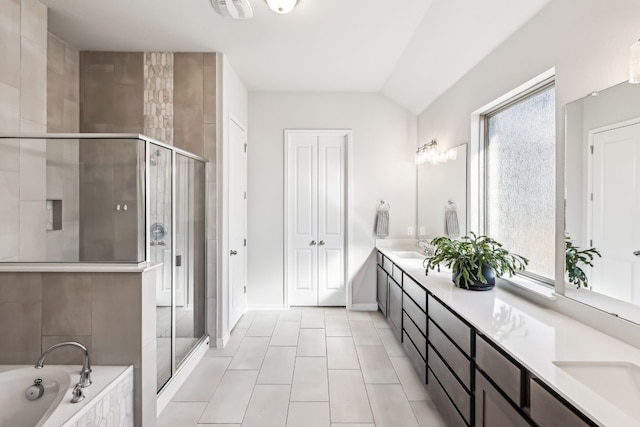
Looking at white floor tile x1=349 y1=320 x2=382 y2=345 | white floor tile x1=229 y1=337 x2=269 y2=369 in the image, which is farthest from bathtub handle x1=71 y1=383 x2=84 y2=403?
white floor tile x1=349 y1=320 x2=382 y2=345

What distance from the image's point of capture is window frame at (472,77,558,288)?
2113mm

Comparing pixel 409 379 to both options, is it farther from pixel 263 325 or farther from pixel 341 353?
pixel 263 325

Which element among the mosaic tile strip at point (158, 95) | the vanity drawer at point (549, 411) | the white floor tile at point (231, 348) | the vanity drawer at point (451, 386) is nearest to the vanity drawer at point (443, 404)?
the vanity drawer at point (451, 386)

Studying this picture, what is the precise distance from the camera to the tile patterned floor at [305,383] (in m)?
2.20

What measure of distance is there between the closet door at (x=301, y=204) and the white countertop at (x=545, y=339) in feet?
7.51

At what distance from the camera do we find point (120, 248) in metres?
2.06

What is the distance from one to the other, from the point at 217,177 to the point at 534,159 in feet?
8.69

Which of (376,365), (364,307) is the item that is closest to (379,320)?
(364,307)

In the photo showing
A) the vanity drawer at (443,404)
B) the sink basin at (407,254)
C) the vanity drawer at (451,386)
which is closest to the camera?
the vanity drawer at (451,386)

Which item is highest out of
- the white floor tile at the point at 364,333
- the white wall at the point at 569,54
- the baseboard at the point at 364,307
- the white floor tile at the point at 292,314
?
the white wall at the point at 569,54

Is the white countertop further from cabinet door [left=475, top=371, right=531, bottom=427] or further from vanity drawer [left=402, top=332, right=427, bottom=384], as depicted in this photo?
vanity drawer [left=402, top=332, right=427, bottom=384]

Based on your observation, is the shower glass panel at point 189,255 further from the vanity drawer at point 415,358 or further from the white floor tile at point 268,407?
the vanity drawer at point 415,358

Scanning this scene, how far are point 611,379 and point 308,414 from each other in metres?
1.68

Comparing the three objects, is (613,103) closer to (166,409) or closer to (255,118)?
(166,409)
